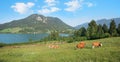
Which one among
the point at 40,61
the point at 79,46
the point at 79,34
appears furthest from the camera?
the point at 79,34

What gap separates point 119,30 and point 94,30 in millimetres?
13927

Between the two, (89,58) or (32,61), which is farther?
(32,61)

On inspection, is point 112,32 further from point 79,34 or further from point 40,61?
point 40,61

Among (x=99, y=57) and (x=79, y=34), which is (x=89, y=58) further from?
(x=79, y=34)

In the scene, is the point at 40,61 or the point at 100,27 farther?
the point at 100,27

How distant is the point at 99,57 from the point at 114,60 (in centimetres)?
213

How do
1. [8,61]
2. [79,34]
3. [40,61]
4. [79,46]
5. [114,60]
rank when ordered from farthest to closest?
[79,34] → [79,46] → [8,61] → [40,61] → [114,60]

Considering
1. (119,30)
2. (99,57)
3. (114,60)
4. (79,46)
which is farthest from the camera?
(119,30)

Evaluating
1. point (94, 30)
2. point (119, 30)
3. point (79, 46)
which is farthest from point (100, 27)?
point (79, 46)

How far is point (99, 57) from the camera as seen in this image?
2133cm

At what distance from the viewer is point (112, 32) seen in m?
107

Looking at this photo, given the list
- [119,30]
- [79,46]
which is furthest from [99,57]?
[119,30]

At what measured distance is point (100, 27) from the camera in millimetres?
113688

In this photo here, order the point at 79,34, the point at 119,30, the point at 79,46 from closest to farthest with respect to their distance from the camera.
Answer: the point at 79,46 < the point at 119,30 < the point at 79,34
